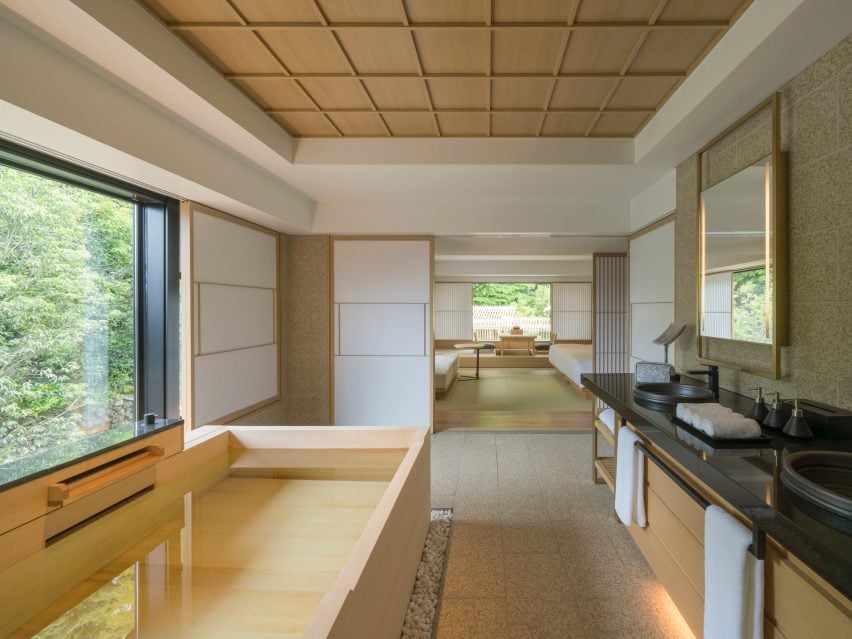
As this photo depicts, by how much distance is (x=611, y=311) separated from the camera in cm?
581

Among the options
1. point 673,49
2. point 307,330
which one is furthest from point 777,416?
point 307,330

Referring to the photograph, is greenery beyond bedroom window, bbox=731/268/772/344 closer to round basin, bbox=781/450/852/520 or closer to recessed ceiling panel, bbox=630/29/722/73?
round basin, bbox=781/450/852/520

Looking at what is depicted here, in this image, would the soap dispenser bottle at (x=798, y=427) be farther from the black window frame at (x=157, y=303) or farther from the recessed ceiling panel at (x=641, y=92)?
the black window frame at (x=157, y=303)

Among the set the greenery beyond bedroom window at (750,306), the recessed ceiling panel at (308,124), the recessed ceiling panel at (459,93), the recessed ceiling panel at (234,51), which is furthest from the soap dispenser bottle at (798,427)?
the recessed ceiling panel at (308,124)

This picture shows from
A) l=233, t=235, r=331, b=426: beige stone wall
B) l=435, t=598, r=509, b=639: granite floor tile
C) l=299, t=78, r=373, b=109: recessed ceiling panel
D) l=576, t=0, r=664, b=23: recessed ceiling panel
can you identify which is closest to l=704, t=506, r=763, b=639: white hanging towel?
l=435, t=598, r=509, b=639: granite floor tile

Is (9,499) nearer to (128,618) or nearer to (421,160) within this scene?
(128,618)

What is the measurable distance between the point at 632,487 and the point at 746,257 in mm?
1250

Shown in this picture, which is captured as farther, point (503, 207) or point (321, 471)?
point (503, 207)

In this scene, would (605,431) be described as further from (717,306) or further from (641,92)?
(641,92)

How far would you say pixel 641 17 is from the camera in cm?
180

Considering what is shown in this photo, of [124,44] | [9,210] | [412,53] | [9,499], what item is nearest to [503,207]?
[412,53]

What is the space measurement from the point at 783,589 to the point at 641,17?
6.76 feet

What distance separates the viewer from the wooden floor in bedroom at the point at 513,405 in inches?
181

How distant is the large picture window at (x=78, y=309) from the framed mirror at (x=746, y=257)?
2.84 m
